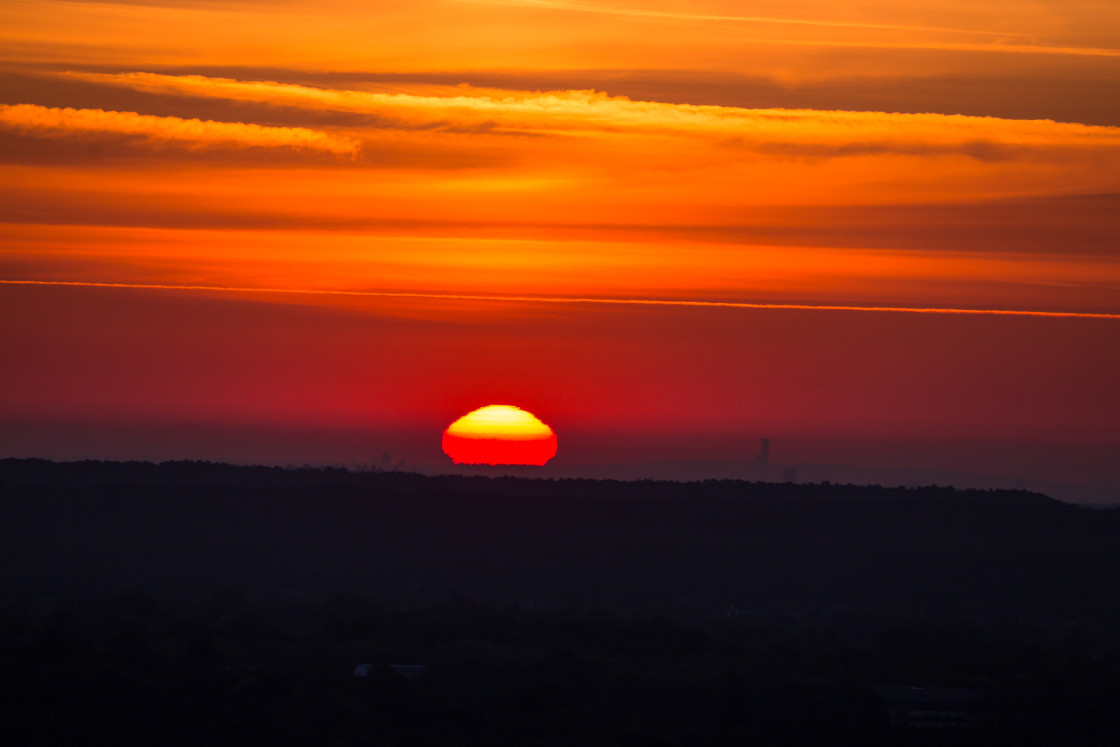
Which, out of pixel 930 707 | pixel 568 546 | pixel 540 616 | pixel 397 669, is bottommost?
pixel 930 707

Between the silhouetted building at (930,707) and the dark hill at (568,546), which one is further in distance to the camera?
the dark hill at (568,546)

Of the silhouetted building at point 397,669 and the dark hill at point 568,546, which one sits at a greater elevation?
the dark hill at point 568,546

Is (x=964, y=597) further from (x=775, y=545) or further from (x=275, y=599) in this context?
(x=275, y=599)

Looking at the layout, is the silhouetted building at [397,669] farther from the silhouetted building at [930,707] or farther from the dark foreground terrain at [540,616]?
the silhouetted building at [930,707]

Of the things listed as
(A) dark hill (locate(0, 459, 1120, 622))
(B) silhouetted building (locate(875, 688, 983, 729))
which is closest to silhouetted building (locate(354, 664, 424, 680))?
(B) silhouetted building (locate(875, 688, 983, 729))

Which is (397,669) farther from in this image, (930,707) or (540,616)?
(540,616)

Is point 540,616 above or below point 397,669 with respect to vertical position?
above

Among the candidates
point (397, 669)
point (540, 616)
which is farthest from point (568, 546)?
point (397, 669)

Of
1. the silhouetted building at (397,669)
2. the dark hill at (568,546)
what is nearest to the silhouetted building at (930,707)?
the silhouetted building at (397,669)

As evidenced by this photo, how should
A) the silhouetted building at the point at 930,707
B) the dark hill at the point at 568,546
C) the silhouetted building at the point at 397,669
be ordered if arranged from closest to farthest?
the silhouetted building at the point at 930,707 < the silhouetted building at the point at 397,669 < the dark hill at the point at 568,546
